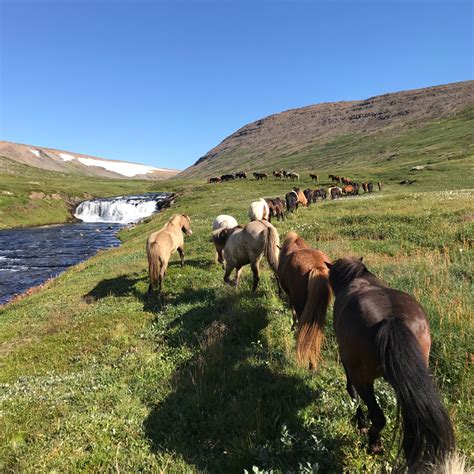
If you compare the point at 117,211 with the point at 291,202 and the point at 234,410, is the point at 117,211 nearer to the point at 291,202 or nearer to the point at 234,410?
the point at 291,202

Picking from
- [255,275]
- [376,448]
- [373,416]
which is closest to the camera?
[373,416]

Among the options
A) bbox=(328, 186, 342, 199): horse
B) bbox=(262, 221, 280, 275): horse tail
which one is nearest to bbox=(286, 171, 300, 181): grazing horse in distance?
bbox=(328, 186, 342, 199): horse

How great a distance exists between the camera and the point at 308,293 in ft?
20.6

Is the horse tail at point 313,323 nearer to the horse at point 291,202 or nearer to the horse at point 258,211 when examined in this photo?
the horse at point 258,211

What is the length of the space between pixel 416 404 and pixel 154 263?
10360mm

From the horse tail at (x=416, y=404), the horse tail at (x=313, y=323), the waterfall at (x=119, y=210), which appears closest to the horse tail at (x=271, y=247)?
the horse tail at (x=313, y=323)

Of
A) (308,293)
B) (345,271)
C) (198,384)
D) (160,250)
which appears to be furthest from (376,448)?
(160,250)

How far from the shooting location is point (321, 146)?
16738cm

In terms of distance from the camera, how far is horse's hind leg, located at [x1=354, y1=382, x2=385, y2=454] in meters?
3.87

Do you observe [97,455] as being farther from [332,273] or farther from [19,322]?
[19,322]

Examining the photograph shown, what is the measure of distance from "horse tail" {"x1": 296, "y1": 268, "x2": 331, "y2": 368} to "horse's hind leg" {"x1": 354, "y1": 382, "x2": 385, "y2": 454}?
1.79 m

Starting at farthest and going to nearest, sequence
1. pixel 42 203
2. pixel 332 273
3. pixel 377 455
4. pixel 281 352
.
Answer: pixel 42 203 < pixel 281 352 < pixel 332 273 < pixel 377 455

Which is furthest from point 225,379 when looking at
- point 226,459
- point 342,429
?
point 342,429

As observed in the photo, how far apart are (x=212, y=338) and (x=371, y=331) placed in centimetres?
469
